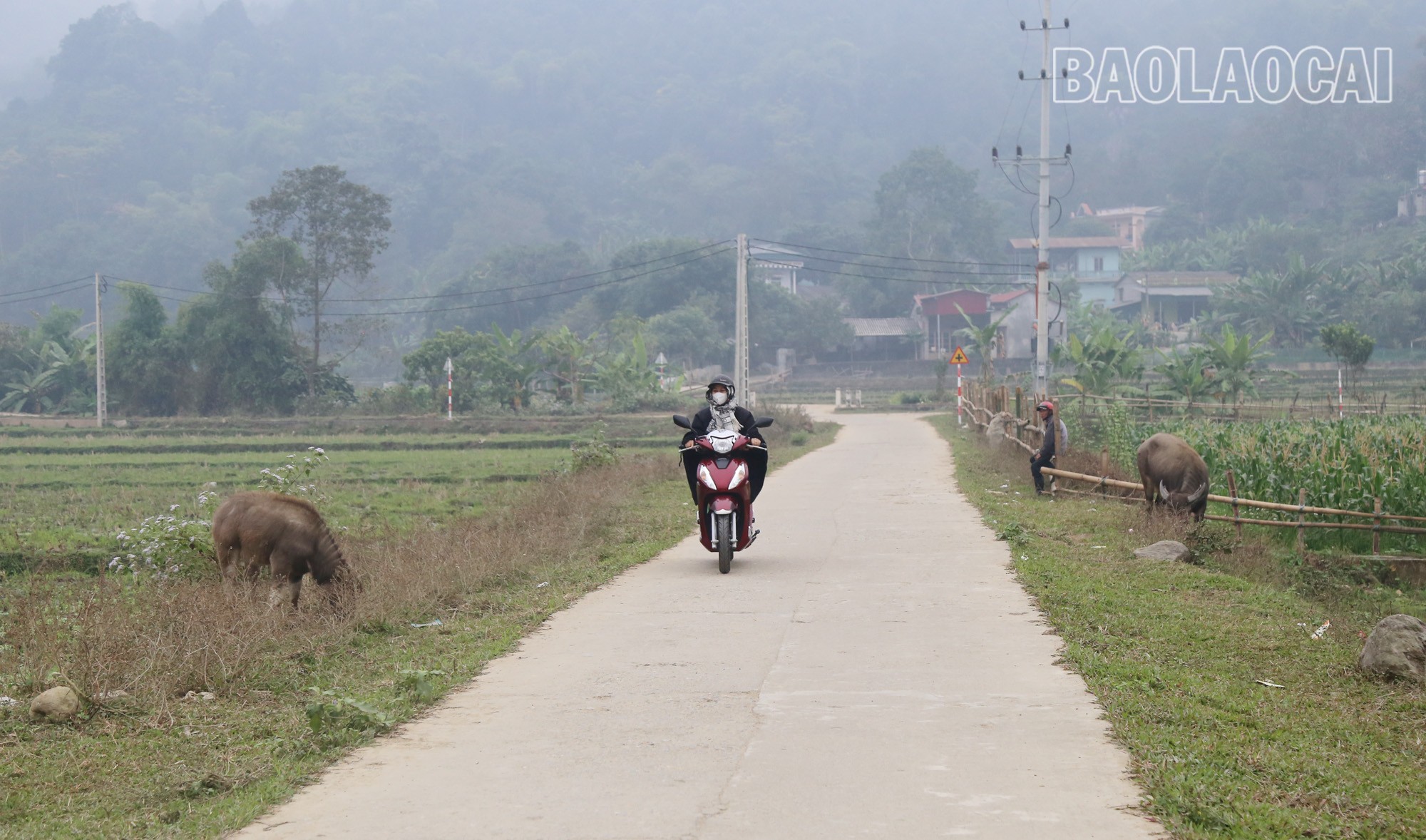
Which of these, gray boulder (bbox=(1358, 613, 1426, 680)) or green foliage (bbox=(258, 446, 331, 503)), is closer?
gray boulder (bbox=(1358, 613, 1426, 680))

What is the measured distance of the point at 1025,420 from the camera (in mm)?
23375

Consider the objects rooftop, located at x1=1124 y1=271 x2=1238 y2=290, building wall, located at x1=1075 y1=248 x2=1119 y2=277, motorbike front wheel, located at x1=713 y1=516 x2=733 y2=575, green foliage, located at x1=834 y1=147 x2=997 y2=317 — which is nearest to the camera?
motorbike front wheel, located at x1=713 y1=516 x2=733 y2=575

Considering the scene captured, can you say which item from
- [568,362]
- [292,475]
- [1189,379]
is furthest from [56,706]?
[568,362]

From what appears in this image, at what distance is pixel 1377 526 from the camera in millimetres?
12898

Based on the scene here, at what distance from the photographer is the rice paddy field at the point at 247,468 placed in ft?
55.1

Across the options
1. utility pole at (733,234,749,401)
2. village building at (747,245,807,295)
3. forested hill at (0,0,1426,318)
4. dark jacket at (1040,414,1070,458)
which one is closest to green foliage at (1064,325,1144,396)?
utility pole at (733,234,749,401)

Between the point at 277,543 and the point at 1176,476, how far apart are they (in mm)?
9133

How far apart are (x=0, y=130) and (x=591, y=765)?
12717 centimetres

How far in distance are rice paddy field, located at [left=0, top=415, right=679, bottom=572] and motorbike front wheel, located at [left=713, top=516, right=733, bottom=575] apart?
4.82 m

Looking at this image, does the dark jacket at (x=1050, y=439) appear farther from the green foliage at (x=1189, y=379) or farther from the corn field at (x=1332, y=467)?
the green foliage at (x=1189, y=379)

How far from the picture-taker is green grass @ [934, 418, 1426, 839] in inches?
197

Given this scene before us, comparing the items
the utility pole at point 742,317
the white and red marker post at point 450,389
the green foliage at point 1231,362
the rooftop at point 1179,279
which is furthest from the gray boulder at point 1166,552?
the rooftop at point 1179,279

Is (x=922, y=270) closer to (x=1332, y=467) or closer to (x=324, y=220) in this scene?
(x=324, y=220)

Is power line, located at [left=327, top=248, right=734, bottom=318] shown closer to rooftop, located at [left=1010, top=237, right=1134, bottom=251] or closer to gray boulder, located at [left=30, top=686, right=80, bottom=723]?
rooftop, located at [left=1010, top=237, right=1134, bottom=251]
